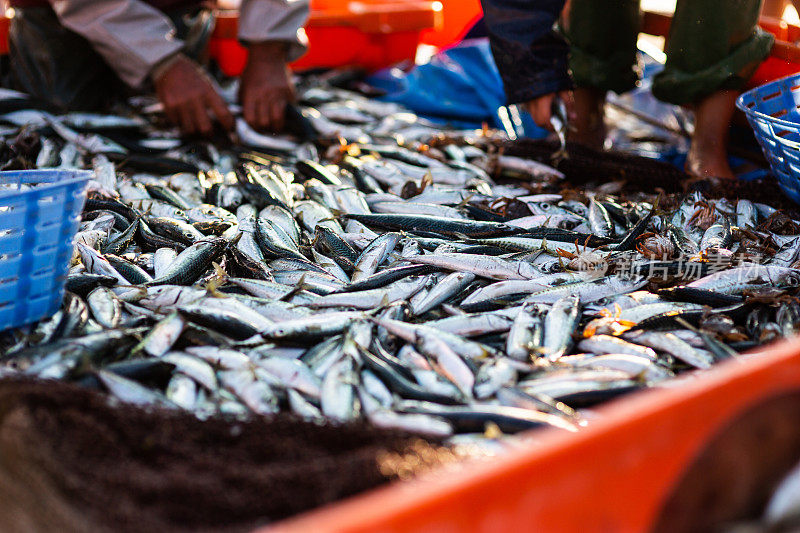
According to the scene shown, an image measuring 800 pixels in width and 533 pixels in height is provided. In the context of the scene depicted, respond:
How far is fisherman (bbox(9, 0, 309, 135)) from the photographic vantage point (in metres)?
4.33

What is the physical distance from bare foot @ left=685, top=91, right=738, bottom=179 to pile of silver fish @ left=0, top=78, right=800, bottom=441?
46 cm

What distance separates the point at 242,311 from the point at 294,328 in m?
0.22

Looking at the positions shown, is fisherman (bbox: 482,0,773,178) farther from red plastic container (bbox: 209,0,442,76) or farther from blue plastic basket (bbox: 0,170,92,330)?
red plastic container (bbox: 209,0,442,76)

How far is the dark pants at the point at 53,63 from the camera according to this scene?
467cm

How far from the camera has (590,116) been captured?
14.9 ft

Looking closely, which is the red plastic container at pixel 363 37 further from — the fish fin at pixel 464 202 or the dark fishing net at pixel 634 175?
the fish fin at pixel 464 202

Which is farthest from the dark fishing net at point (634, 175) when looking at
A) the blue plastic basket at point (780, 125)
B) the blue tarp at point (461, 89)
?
the blue tarp at point (461, 89)

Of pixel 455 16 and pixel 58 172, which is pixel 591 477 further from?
pixel 455 16

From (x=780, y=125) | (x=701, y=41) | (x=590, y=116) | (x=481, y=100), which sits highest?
(x=701, y=41)

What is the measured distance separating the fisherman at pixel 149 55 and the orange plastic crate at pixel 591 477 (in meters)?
3.84

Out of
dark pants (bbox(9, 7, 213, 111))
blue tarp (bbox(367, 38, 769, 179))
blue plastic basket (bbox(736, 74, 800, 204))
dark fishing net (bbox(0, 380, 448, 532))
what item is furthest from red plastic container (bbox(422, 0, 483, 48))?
dark fishing net (bbox(0, 380, 448, 532))

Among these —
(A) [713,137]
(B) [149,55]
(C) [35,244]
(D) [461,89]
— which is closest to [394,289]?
(C) [35,244]

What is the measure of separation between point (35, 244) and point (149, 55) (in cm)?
277

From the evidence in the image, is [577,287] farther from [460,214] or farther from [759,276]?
[460,214]
